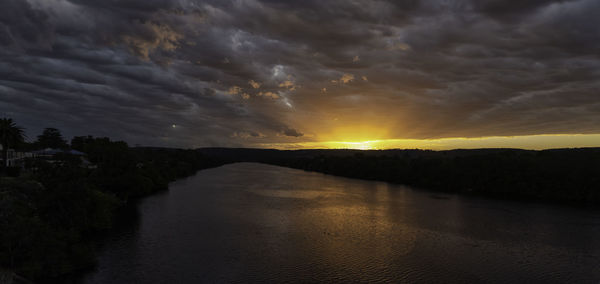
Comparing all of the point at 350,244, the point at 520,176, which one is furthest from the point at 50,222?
the point at 520,176

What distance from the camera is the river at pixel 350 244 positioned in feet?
132

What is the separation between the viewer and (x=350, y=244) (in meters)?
52.1

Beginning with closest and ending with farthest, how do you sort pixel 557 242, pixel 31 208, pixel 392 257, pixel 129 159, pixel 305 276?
pixel 305 276
pixel 31 208
pixel 392 257
pixel 557 242
pixel 129 159

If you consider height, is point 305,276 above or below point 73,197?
below

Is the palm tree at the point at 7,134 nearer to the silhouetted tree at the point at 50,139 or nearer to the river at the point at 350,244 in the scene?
the river at the point at 350,244

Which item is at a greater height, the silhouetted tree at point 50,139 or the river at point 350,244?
the silhouetted tree at point 50,139

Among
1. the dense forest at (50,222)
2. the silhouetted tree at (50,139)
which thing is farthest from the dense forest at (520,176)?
the silhouetted tree at (50,139)

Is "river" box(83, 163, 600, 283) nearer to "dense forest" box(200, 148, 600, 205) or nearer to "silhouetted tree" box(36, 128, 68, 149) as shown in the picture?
"dense forest" box(200, 148, 600, 205)

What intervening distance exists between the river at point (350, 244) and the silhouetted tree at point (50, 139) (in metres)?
109

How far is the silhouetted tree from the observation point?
6339 inches

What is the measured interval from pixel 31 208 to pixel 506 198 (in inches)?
4617

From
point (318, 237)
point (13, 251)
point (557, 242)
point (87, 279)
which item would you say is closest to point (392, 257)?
point (318, 237)

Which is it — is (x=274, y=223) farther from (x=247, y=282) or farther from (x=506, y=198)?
(x=506, y=198)

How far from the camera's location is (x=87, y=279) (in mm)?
36219
